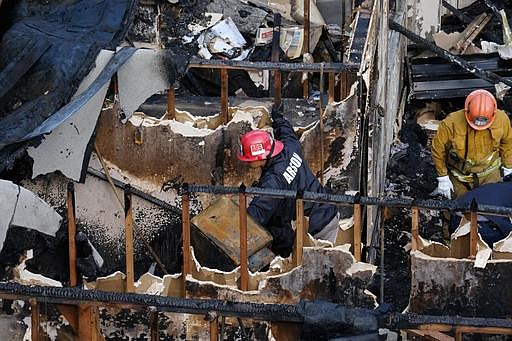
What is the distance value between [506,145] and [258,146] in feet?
8.97

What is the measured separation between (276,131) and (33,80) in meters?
2.16

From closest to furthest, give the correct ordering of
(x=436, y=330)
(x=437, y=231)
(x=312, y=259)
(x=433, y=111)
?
(x=436, y=330)
(x=312, y=259)
(x=437, y=231)
(x=433, y=111)

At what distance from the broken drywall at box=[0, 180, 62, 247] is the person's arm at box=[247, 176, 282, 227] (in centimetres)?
150

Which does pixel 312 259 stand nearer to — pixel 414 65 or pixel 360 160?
pixel 360 160

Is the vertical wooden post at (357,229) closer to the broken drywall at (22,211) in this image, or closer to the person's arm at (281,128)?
the person's arm at (281,128)

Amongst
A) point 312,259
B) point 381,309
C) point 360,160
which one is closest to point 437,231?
point 360,160

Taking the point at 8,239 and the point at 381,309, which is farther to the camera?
the point at 8,239

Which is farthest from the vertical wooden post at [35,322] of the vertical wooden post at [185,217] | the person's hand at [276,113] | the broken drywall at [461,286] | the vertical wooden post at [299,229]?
the person's hand at [276,113]

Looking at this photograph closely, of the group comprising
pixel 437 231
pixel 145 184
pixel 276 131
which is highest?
pixel 276 131

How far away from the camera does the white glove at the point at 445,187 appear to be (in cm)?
948

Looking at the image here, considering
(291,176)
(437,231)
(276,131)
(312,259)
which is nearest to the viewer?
(312,259)

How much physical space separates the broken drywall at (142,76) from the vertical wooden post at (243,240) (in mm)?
1989

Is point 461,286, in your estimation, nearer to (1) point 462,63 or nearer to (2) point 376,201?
(2) point 376,201

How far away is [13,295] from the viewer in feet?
17.3
